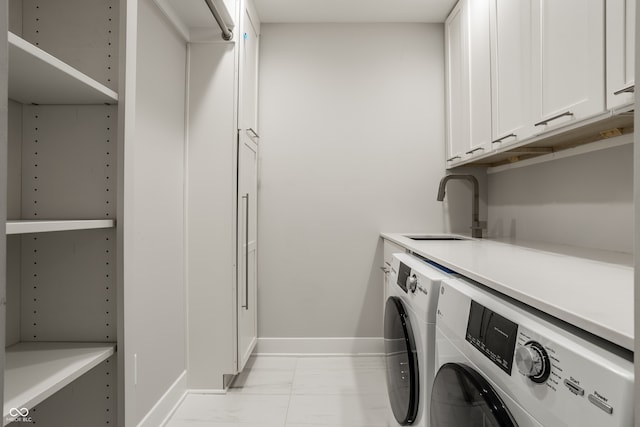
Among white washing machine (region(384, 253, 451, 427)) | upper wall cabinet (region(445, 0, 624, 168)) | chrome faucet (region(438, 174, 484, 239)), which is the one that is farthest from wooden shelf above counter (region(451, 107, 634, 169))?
white washing machine (region(384, 253, 451, 427))

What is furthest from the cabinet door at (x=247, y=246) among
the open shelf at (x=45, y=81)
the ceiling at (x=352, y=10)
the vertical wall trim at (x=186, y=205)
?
the open shelf at (x=45, y=81)

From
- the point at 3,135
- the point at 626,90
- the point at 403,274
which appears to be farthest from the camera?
the point at 403,274

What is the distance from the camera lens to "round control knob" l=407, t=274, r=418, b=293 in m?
1.21

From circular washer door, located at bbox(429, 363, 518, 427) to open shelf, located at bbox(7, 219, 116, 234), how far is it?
2.91ft

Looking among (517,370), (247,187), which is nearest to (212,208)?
(247,187)

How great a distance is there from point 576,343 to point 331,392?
5.76 feet

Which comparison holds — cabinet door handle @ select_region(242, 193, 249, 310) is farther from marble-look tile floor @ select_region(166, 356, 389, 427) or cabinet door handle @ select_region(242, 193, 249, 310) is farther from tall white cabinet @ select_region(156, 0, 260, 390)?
marble-look tile floor @ select_region(166, 356, 389, 427)

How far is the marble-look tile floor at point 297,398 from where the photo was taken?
5.83 feet

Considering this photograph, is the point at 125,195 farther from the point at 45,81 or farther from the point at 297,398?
the point at 297,398

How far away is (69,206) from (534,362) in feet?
3.48

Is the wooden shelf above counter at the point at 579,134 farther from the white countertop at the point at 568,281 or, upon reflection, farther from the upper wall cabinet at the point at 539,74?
the white countertop at the point at 568,281

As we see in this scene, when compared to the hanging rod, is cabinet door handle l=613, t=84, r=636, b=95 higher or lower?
lower

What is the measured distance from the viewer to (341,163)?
2639mm

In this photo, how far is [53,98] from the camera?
88cm
